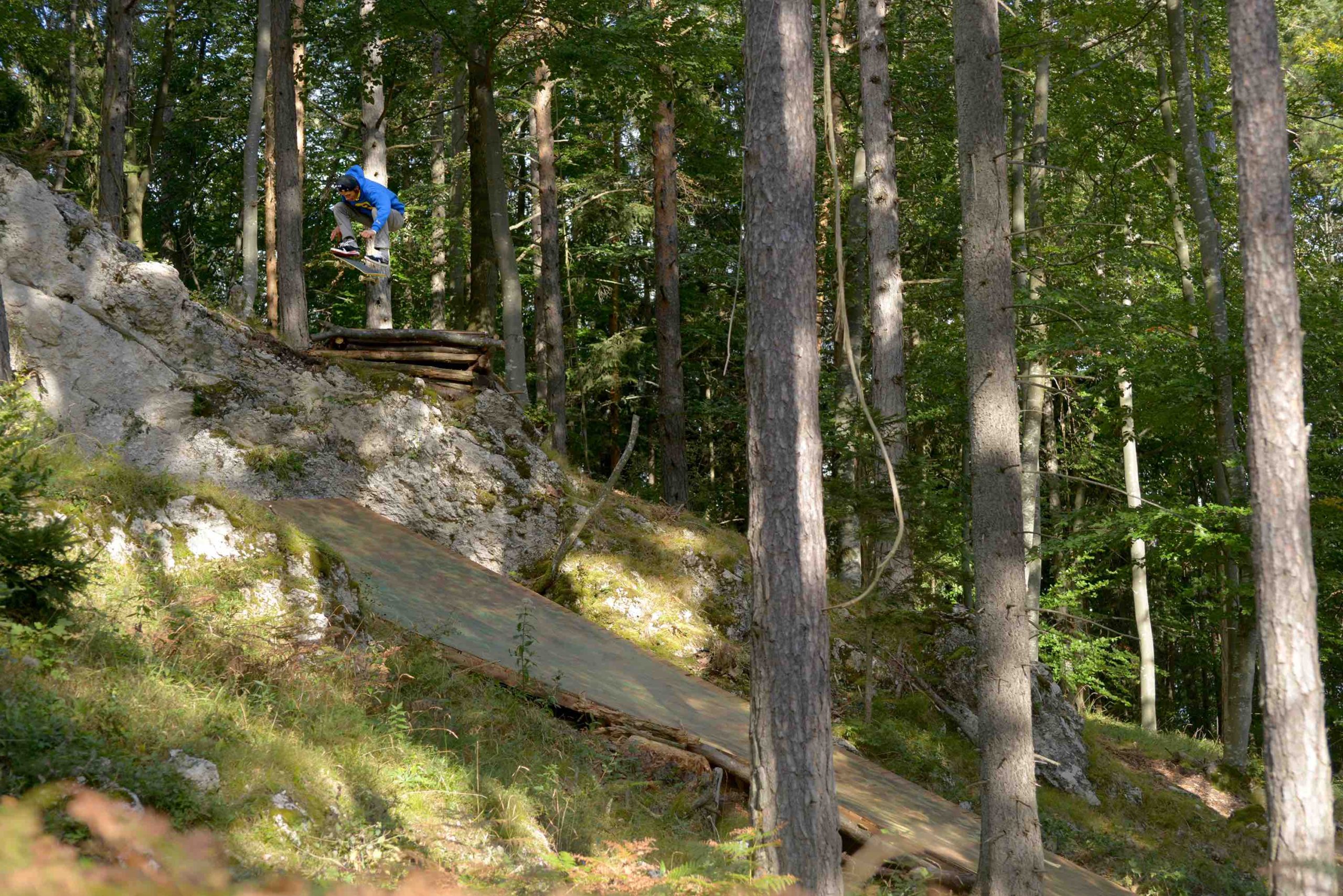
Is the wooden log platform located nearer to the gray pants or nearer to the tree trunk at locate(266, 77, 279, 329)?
the gray pants

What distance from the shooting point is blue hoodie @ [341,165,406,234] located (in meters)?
11.3

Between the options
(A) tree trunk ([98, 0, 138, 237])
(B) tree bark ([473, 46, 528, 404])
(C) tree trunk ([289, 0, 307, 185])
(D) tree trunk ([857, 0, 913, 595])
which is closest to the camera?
(C) tree trunk ([289, 0, 307, 185])

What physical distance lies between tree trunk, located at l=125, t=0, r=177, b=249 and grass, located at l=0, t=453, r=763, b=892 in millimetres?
11552

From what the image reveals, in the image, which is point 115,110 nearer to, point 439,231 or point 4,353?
point 439,231

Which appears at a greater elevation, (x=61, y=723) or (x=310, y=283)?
(x=310, y=283)

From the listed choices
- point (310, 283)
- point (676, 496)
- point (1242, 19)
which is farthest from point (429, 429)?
point (310, 283)

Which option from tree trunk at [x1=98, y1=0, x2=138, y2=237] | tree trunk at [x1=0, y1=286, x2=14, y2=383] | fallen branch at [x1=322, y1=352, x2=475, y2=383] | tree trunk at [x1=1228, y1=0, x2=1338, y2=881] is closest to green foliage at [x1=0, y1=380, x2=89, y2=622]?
tree trunk at [x1=0, y1=286, x2=14, y2=383]

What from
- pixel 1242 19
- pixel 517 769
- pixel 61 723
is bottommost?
pixel 517 769

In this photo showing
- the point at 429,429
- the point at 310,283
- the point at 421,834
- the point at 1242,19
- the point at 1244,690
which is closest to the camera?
the point at 421,834

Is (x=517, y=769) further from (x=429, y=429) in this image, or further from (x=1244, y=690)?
(x=1244, y=690)

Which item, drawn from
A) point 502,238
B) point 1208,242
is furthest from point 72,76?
point 1208,242

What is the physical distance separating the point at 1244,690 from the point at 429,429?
504 inches

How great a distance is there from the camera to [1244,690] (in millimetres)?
15648

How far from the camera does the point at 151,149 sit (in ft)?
73.7
